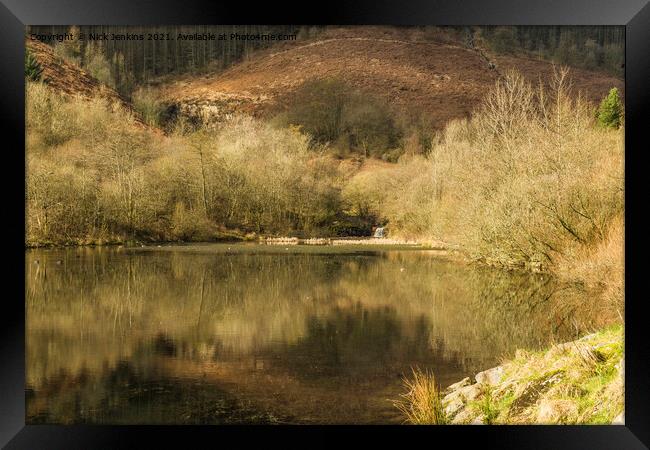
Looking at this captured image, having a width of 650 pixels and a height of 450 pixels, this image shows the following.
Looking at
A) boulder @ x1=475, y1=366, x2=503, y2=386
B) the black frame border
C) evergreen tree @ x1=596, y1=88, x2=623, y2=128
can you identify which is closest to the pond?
boulder @ x1=475, y1=366, x2=503, y2=386

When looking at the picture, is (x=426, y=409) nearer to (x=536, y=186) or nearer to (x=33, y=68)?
(x=536, y=186)

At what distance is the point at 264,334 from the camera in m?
10.4

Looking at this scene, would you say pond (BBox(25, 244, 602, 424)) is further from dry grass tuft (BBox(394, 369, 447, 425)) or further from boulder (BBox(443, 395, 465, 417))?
boulder (BBox(443, 395, 465, 417))

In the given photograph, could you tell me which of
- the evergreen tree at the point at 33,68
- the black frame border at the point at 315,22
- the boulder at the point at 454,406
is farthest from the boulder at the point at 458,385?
the evergreen tree at the point at 33,68

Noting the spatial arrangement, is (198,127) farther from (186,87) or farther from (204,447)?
(204,447)

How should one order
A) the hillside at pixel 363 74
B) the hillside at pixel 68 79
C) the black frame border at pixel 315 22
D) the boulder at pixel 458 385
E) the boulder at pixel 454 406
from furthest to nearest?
the hillside at pixel 363 74 < the hillside at pixel 68 79 < the boulder at pixel 458 385 < the boulder at pixel 454 406 < the black frame border at pixel 315 22

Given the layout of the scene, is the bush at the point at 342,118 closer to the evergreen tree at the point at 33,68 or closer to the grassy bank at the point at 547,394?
the evergreen tree at the point at 33,68

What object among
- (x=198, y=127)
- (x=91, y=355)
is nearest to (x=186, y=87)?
(x=198, y=127)

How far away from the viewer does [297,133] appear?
33.6 meters

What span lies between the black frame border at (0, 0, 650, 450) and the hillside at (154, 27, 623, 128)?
2460cm

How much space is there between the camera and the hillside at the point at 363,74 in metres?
33.2

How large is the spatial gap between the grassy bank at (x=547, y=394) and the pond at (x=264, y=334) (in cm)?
49

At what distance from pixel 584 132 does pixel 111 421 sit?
403 inches

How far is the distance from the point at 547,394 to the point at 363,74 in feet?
118
